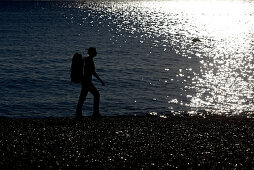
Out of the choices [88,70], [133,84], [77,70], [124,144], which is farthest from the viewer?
[133,84]

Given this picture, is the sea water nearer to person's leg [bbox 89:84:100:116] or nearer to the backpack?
person's leg [bbox 89:84:100:116]

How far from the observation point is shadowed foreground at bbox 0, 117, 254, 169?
13.0 m

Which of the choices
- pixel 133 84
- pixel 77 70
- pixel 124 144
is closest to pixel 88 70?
pixel 77 70

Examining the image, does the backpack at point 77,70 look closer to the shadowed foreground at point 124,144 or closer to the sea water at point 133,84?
the shadowed foreground at point 124,144

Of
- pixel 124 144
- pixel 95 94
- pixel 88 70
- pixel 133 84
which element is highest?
pixel 88 70

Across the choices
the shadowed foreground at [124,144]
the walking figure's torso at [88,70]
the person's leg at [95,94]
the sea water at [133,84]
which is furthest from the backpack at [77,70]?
the sea water at [133,84]

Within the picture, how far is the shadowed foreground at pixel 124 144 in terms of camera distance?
13.0m

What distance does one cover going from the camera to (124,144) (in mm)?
15023

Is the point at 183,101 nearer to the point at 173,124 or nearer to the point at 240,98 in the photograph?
the point at 240,98

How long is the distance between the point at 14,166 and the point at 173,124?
363 inches

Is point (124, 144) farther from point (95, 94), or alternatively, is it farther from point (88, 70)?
point (88, 70)

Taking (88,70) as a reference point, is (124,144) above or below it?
below

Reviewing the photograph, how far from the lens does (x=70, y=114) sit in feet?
87.0

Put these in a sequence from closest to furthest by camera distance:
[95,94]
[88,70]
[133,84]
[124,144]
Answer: [124,144] → [88,70] → [95,94] → [133,84]
